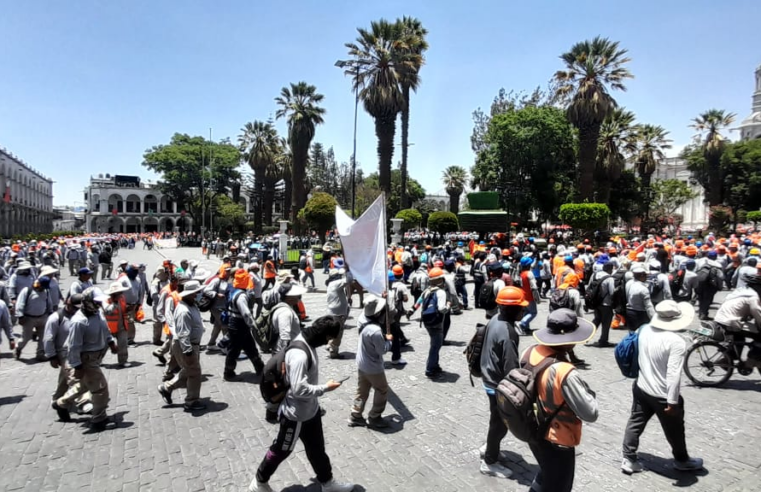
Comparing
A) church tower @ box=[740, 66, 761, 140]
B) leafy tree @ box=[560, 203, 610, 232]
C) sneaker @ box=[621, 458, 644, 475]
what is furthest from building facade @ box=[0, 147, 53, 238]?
church tower @ box=[740, 66, 761, 140]

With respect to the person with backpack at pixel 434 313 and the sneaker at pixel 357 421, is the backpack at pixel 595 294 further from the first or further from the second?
the sneaker at pixel 357 421

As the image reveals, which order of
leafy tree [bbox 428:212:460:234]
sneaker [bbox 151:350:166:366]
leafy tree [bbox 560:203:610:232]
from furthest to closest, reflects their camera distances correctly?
1. leafy tree [bbox 428:212:460:234]
2. leafy tree [bbox 560:203:610:232]
3. sneaker [bbox 151:350:166:366]

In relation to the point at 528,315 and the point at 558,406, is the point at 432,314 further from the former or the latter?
the point at 558,406

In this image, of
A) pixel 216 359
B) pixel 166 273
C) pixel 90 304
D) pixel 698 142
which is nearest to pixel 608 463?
pixel 90 304

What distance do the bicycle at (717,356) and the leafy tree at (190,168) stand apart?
62.3 metres

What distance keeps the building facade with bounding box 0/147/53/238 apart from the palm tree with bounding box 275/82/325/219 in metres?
43.3

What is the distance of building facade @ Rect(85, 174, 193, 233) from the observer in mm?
80250

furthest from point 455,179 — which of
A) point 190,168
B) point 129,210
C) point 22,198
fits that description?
point 22,198

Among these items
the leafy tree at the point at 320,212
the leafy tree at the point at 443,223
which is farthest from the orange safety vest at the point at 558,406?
the leafy tree at the point at 443,223

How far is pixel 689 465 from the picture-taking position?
4262 mm

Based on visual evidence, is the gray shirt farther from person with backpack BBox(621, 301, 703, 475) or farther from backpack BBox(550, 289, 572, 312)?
backpack BBox(550, 289, 572, 312)

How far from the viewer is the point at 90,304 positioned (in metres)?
5.35

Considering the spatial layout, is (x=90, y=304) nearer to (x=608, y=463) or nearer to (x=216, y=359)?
(x=216, y=359)

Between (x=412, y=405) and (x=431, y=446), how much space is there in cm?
116
